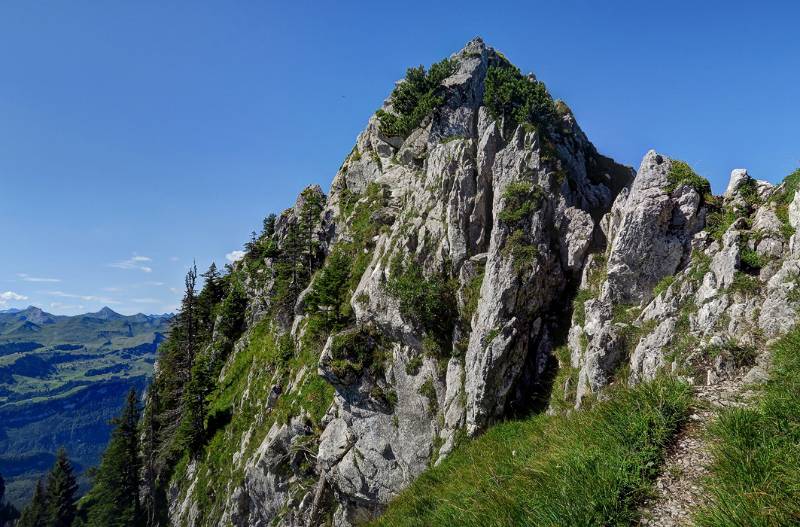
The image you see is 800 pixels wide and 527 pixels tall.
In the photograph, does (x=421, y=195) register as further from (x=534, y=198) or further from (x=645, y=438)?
(x=645, y=438)

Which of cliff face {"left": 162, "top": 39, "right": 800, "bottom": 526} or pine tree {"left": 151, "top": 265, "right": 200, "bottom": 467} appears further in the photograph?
pine tree {"left": 151, "top": 265, "right": 200, "bottom": 467}

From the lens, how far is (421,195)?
35.4 m

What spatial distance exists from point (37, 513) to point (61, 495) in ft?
13.3

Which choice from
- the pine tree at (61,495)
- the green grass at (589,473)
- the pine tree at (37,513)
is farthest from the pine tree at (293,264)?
the pine tree at (37,513)

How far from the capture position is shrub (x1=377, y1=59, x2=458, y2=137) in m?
47.7

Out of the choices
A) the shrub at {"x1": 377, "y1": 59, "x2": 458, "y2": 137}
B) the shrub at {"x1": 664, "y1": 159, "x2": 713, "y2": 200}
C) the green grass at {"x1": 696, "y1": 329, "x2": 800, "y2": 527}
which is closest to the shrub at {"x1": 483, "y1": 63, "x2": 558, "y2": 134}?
the shrub at {"x1": 377, "y1": 59, "x2": 458, "y2": 137}

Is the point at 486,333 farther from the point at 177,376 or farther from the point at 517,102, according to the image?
the point at 177,376

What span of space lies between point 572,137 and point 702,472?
41.0 m

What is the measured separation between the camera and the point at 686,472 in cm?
785

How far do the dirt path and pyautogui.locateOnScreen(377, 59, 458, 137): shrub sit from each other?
142ft

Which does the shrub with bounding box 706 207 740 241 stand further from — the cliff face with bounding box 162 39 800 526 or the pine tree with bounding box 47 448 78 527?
the pine tree with bounding box 47 448 78 527

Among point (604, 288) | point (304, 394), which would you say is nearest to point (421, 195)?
point (604, 288)

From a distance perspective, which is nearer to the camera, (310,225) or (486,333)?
(486,333)

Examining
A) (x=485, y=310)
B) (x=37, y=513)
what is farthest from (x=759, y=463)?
(x=37, y=513)
